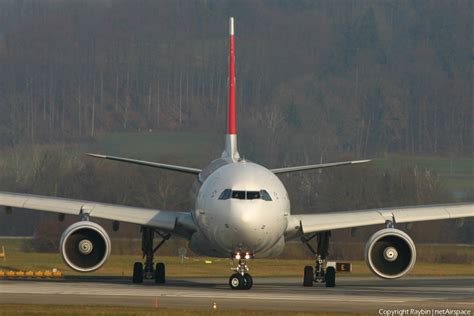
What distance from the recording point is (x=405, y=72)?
65312 millimetres

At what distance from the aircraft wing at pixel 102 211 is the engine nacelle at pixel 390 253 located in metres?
4.73

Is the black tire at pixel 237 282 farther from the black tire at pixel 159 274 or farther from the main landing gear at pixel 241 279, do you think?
the black tire at pixel 159 274

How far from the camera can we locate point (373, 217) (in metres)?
33.4

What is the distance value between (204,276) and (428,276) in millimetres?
7595

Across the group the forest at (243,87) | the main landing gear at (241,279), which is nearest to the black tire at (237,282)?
the main landing gear at (241,279)

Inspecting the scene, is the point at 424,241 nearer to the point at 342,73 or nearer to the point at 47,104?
the point at 342,73

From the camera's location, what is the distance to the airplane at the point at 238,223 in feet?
98.8

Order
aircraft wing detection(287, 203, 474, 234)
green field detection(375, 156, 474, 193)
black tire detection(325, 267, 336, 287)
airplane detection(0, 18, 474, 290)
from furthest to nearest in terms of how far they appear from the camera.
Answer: green field detection(375, 156, 474, 193) → black tire detection(325, 267, 336, 287) → aircraft wing detection(287, 203, 474, 234) → airplane detection(0, 18, 474, 290)

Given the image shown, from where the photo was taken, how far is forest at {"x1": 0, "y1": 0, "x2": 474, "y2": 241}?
191ft

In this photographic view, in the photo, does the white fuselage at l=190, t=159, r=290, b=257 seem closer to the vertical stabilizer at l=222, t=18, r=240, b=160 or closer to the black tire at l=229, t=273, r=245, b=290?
the black tire at l=229, t=273, r=245, b=290

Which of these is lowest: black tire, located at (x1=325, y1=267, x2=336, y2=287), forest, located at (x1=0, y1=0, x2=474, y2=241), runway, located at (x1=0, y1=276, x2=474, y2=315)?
runway, located at (x1=0, y1=276, x2=474, y2=315)

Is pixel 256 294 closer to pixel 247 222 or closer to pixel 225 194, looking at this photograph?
pixel 247 222

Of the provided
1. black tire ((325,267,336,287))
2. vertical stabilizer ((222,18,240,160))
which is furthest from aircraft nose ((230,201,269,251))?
vertical stabilizer ((222,18,240,160))

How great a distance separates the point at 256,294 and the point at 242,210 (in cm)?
211
